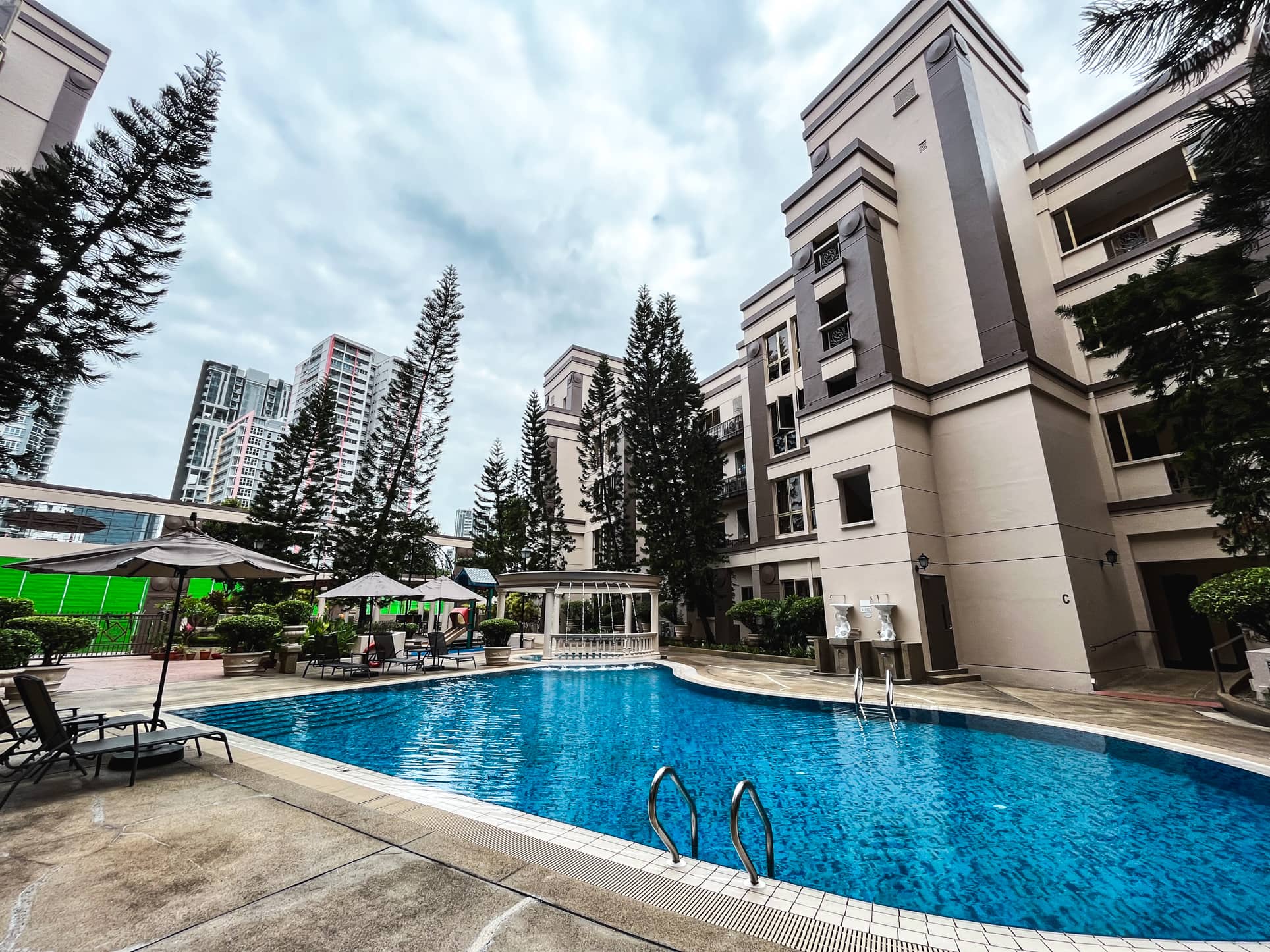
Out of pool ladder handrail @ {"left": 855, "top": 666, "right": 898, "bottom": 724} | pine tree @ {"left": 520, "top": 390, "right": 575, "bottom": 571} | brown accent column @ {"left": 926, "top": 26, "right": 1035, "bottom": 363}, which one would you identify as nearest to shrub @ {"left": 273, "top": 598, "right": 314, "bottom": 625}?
pine tree @ {"left": 520, "top": 390, "right": 575, "bottom": 571}

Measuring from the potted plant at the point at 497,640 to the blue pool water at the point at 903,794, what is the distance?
19.9 ft

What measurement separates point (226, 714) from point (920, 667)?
12.9 meters

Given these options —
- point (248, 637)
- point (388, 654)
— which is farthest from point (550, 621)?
point (248, 637)

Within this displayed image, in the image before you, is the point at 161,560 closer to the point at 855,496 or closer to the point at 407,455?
the point at 855,496

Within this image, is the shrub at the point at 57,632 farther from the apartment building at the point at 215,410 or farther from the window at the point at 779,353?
the apartment building at the point at 215,410

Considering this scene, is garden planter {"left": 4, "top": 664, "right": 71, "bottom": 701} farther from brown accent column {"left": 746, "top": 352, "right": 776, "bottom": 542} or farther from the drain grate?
brown accent column {"left": 746, "top": 352, "right": 776, "bottom": 542}

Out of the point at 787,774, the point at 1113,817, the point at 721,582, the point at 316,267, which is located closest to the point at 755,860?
the point at 787,774

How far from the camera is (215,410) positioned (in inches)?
4237

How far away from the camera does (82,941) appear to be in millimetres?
2111

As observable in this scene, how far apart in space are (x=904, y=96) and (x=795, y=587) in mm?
15976

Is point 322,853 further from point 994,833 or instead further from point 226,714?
point 226,714

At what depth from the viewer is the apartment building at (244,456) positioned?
88.9 metres

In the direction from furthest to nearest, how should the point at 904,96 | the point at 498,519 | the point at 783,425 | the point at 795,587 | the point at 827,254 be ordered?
the point at 498,519
the point at 783,425
the point at 795,587
the point at 827,254
the point at 904,96

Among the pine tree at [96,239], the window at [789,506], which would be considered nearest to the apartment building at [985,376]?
the window at [789,506]
